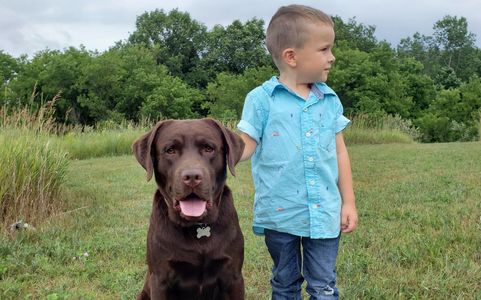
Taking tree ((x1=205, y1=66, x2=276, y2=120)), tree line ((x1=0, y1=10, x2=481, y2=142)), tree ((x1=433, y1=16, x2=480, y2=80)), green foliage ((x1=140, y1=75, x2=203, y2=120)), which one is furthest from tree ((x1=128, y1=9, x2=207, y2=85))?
tree ((x1=433, y1=16, x2=480, y2=80))

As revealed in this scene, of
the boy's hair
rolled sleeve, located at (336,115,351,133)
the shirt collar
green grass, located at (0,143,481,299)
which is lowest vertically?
green grass, located at (0,143,481,299)

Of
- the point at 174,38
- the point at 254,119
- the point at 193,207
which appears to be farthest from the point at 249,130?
the point at 174,38

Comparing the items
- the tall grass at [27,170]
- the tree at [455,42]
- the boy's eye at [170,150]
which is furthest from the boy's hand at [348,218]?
the tree at [455,42]

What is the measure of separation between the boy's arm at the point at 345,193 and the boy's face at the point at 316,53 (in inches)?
15.9

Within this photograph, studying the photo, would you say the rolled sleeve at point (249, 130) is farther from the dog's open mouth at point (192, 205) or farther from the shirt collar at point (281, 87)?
the dog's open mouth at point (192, 205)

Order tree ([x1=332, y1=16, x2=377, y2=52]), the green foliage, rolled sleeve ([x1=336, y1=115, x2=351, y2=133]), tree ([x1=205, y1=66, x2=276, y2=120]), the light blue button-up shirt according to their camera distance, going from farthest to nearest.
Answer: tree ([x1=332, y1=16, x2=377, y2=52])
the green foliage
tree ([x1=205, y1=66, x2=276, y2=120])
rolled sleeve ([x1=336, y1=115, x2=351, y2=133])
the light blue button-up shirt

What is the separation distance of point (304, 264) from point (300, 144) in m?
0.70

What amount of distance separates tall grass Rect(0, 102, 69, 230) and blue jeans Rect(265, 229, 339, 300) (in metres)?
3.55

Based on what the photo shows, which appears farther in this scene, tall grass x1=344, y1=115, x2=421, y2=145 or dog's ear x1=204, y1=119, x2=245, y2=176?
tall grass x1=344, y1=115, x2=421, y2=145

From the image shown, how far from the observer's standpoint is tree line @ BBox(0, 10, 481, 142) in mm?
34250

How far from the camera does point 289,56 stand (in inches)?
109

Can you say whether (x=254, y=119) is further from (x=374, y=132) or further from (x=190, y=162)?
(x=374, y=132)

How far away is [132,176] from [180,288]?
8587mm

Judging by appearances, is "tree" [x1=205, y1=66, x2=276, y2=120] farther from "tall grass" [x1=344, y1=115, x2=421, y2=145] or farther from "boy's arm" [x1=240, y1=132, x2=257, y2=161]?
"boy's arm" [x1=240, y1=132, x2=257, y2=161]
